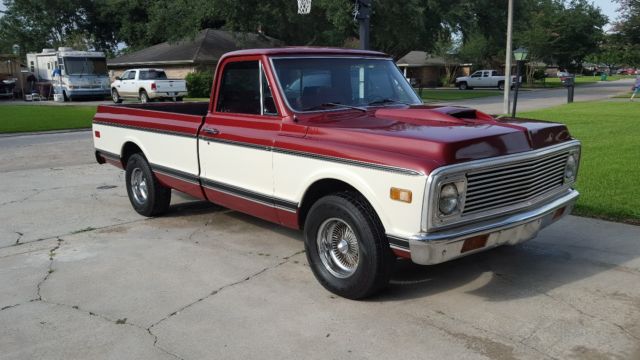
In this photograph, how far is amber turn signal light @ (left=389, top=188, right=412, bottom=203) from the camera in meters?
3.76

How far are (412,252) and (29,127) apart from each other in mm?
16770

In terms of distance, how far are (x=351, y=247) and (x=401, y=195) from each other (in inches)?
31.4

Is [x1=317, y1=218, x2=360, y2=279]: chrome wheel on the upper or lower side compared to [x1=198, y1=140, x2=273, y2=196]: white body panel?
lower

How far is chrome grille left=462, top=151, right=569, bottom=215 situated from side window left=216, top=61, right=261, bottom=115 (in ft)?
6.97

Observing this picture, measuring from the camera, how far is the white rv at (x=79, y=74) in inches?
1225

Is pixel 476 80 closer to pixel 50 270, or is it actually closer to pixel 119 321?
pixel 50 270

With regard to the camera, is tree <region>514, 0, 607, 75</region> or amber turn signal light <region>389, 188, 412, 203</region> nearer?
amber turn signal light <region>389, 188, 412, 203</region>

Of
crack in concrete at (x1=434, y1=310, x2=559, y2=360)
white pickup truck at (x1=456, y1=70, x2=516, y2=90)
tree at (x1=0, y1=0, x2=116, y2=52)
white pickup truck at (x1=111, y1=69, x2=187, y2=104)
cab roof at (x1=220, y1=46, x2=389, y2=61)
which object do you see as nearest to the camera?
crack in concrete at (x1=434, y1=310, x2=559, y2=360)

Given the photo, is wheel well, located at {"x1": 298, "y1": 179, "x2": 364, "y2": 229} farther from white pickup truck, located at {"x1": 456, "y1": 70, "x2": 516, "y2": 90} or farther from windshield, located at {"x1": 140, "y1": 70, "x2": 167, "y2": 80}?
white pickup truck, located at {"x1": 456, "y1": 70, "x2": 516, "y2": 90}

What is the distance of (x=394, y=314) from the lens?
4.13 m

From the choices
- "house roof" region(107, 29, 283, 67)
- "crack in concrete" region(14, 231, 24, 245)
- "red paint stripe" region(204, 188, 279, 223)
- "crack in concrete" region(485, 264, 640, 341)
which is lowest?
"crack in concrete" region(485, 264, 640, 341)

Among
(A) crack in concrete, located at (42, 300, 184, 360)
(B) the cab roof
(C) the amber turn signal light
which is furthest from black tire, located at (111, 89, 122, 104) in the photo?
(C) the amber turn signal light

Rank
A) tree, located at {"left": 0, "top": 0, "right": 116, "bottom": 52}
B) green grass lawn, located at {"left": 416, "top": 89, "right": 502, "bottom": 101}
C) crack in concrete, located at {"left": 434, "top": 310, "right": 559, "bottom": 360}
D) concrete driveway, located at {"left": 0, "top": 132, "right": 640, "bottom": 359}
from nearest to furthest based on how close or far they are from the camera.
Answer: crack in concrete, located at {"left": 434, "top": 310, "right": 559, "bottom": 360} < concrete driveway, located at {"left": 0, "top": 132, "right": 640, "bottom": 359} < green grass lawn, located at {"left": 416, "top": 89, "right": 502, "bottom": 101} < tree, located at {"left": 0, "top": 0, "right": 116, "bottom": 52}

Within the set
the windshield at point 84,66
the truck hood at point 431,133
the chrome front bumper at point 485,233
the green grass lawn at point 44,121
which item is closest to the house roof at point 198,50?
the windshield at point 84,66
